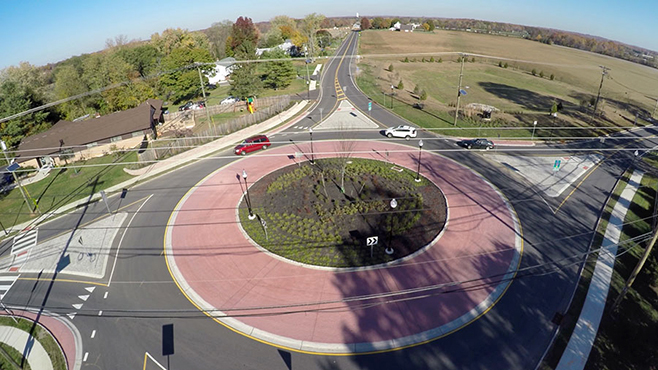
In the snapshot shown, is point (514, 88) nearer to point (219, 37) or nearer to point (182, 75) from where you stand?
point (182, 75)

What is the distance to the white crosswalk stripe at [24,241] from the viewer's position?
25.8 metres

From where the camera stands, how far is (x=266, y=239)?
2442 centimetres

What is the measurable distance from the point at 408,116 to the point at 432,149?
42.8 feet

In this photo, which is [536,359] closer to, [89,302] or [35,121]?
[89,302]

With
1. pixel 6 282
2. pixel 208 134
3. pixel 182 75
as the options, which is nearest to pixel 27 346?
pixel 6 282

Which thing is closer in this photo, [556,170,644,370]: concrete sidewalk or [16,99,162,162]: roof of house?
[556,170,644,370]: concrete sidewalk

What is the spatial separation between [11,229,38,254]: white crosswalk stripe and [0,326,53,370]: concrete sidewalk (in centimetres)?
929

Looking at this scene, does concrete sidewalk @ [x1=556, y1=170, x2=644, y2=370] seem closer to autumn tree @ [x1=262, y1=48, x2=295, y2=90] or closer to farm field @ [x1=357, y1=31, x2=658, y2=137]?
farm field @ [x1=357, y1=31, x2=658, y2=137]

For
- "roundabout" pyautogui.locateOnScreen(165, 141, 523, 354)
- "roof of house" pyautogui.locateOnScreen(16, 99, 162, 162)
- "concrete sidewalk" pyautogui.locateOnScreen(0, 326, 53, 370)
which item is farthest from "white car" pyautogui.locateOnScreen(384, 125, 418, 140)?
"concrete sidewalk" pyautogui.locateOnScreen(0, 326, 53, 370)

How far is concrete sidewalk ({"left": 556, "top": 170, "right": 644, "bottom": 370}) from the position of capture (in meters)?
15.9

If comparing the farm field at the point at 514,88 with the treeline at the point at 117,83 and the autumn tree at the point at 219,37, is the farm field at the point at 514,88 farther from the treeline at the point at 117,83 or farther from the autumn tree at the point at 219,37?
the autumn tree at the point at 219,37

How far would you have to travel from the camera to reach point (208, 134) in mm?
44812

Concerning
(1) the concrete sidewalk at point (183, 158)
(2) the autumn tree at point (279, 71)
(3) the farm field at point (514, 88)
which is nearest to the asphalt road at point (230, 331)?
(1) the concrete sidewalk at point (183, 158)

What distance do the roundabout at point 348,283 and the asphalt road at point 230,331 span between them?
65 cm
